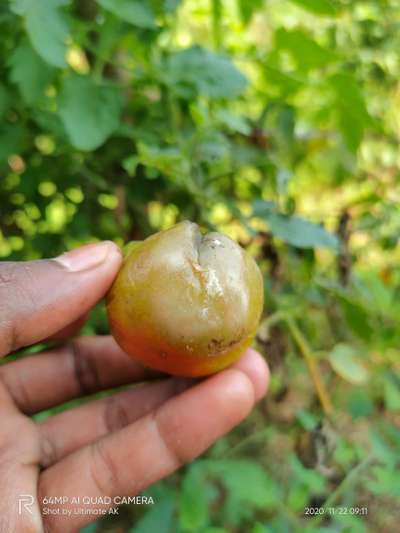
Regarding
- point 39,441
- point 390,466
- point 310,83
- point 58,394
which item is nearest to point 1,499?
point 39,441

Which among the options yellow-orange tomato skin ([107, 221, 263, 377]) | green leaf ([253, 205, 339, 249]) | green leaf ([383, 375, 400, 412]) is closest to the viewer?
yellow-orange tomato skin ([107, 221, 263, 377])

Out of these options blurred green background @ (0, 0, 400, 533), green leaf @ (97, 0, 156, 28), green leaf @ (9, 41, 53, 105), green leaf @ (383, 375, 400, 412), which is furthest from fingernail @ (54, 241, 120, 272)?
green leaf @ (383, 375, 400, 412)

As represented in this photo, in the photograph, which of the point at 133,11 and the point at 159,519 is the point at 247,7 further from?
the point at 159,519

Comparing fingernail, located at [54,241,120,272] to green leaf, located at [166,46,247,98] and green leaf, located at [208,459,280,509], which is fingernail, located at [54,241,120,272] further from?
green leaf, located at [208,459,280,509]

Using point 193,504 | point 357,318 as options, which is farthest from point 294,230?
point 193,504

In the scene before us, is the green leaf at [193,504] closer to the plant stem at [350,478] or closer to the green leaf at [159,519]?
the green leaf at [159,519]

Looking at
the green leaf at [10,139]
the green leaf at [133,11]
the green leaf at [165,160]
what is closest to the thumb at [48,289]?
the green leaf at [165,160]

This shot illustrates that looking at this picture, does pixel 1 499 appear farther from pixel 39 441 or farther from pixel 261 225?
pixel 261 225
